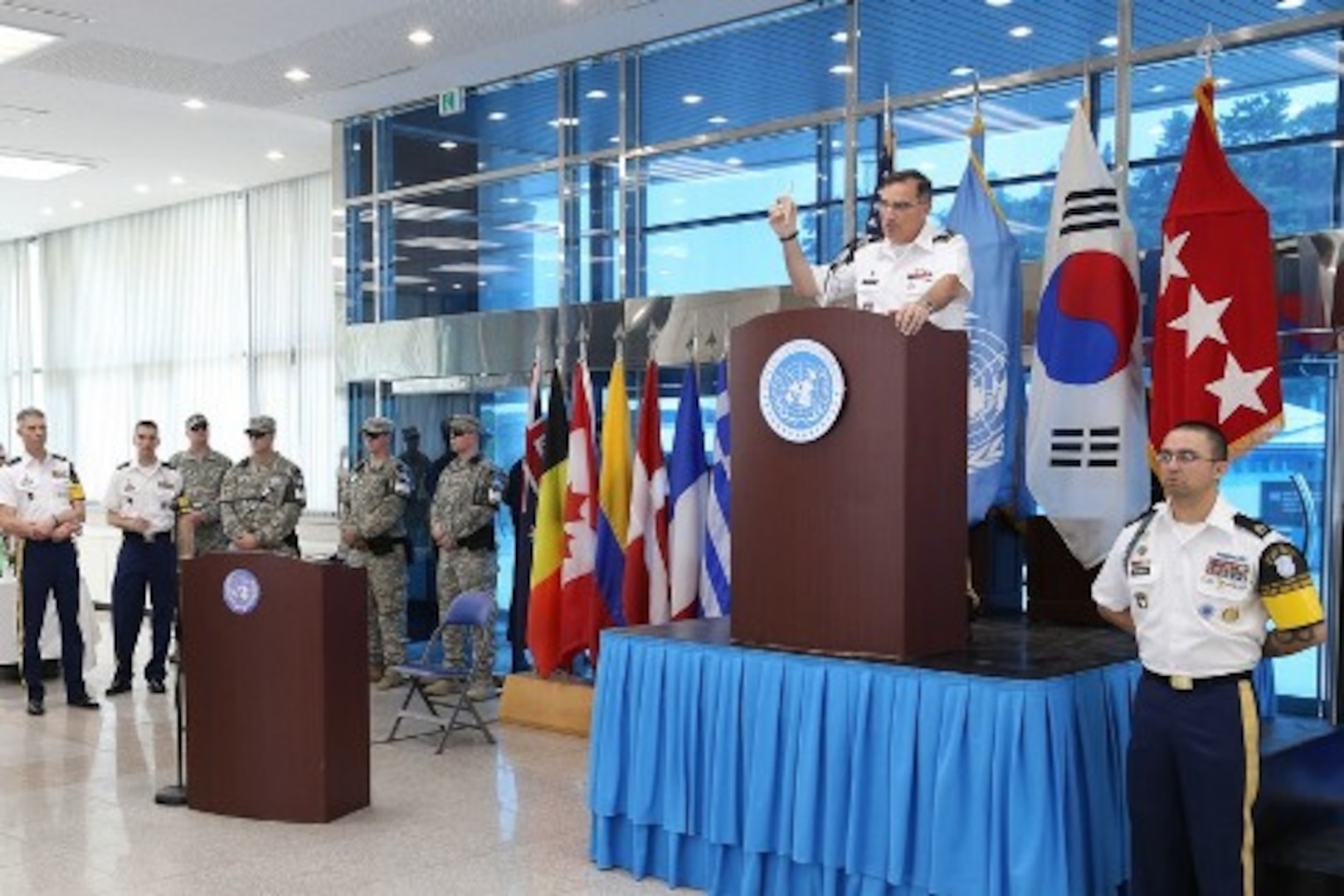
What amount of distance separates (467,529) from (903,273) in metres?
3.94

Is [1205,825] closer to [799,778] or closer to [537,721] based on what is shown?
[799,778]

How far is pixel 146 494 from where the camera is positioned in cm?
825

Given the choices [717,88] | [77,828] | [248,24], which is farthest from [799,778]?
[248,24]

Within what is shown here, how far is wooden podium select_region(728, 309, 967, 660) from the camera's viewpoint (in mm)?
4023

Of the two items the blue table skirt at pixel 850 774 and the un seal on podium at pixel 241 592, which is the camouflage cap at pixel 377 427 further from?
the blue table skirt at pixel 850 774

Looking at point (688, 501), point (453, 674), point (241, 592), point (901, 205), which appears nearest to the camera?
point (901, 205)

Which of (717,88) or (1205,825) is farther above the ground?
(717,88)

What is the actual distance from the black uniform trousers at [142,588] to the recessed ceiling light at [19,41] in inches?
109

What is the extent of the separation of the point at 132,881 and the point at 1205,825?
331 centimetres

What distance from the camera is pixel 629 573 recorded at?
7043mm

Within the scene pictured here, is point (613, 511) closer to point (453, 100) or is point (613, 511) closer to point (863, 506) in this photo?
point (863, 506)

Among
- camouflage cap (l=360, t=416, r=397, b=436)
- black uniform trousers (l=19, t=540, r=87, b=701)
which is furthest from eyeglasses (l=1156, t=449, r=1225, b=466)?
black uniform trousers (l=19, t=540, r=87, b=701)

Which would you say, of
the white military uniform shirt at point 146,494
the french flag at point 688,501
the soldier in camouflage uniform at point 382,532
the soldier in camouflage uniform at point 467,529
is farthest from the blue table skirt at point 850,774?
the white military uniform shirt at point 146,494

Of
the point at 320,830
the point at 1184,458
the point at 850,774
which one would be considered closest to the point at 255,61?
the point at 320,830
